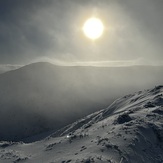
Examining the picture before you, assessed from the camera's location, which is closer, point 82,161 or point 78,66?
point 82,161

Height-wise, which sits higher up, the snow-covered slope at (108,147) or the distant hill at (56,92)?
the distant hill at (56,92)

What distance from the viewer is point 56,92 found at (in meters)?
156

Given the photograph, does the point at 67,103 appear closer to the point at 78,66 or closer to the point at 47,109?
the point at 47,109

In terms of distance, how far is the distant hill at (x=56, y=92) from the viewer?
12938 centimetres

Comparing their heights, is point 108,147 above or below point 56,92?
below

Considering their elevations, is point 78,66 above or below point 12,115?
above

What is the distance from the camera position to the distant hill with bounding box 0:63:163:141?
129 metres

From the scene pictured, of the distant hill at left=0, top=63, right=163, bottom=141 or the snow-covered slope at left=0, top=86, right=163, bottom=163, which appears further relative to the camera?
the distant hill at left=0, top=63, right=163, bottom=141

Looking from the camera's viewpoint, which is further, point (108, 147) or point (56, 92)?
point (56, 92)

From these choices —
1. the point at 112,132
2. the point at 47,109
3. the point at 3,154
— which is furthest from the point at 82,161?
the point at 47,109

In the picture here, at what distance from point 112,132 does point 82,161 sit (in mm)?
6231

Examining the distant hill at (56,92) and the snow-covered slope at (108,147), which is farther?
the distant hill at (56,92)

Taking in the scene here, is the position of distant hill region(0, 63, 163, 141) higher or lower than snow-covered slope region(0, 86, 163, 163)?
higher

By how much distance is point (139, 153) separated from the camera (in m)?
21.8
